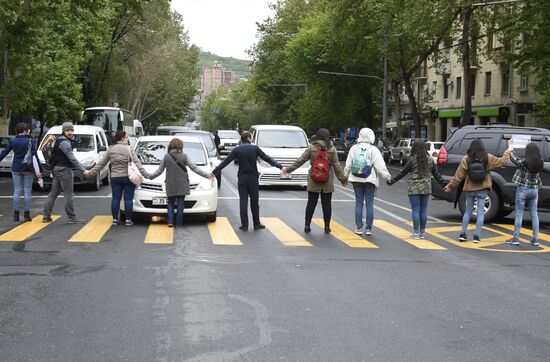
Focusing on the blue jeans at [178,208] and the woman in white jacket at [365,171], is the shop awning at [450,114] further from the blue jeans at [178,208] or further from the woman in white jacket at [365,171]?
the blue jeans at [178,208]

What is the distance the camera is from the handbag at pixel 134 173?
1219cm

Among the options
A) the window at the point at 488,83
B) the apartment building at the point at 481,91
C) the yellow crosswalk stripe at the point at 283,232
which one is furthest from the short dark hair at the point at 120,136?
the window at the point at 488,83

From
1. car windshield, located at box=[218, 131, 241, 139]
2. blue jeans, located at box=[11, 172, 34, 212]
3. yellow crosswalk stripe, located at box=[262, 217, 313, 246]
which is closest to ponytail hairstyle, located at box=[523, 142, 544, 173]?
yellow crosswalk stripe, located at box=[262, 217, 313, 246]

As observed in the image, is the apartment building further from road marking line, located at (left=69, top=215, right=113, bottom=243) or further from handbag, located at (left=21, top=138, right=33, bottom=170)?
handbag, located at (left=21, top=138, right=33, bottom=170)

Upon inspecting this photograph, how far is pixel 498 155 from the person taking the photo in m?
14.2

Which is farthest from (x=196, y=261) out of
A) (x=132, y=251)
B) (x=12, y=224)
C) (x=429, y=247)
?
(x=12, y=224)

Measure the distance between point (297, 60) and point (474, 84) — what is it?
13.9 meters

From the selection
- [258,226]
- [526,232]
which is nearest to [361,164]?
[258,226]

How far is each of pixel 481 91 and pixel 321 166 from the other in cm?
3970

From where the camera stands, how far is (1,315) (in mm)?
6164

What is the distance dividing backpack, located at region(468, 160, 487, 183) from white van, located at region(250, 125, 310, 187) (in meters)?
9.61

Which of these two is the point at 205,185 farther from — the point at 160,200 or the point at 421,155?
the point at 421,155

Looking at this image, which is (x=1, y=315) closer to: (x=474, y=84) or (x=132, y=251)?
(x=132, y=251)

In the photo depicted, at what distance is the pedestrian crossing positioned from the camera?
10.7 m
